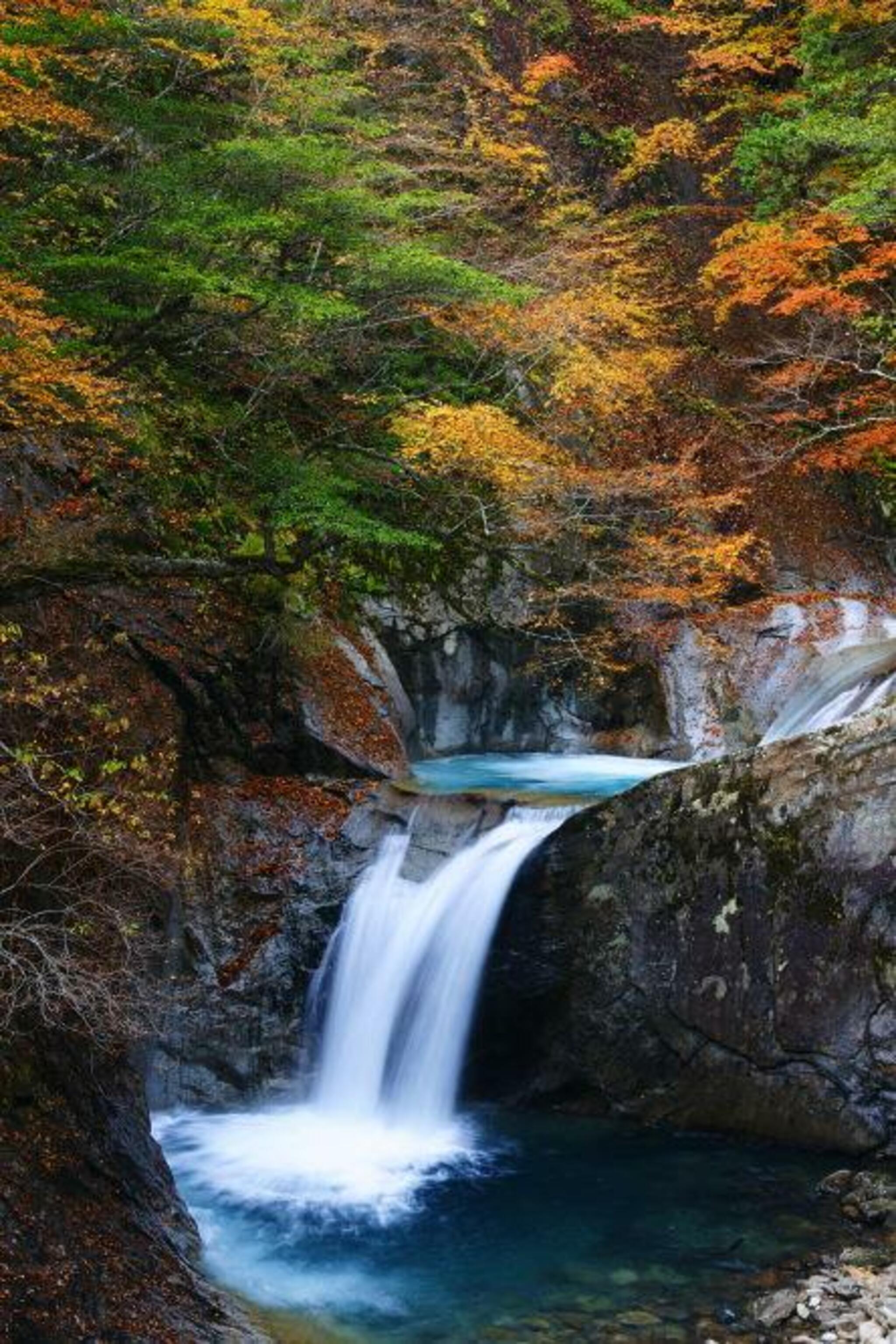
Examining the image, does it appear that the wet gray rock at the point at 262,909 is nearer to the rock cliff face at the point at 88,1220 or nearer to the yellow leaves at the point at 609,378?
the rock cliff face at the point at 88,1220

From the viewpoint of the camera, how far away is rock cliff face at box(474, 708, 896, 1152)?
7.04 m

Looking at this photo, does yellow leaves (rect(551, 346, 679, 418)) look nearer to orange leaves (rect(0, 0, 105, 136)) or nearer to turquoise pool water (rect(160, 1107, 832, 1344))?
orange leaves (rect(0, 0, 105, 136))

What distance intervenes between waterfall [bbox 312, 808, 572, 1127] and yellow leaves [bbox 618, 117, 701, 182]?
13.9 metres

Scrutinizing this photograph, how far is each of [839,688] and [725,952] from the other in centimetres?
444

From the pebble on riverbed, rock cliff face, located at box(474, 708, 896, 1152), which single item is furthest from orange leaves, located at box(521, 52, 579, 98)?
the pebble on riverbed

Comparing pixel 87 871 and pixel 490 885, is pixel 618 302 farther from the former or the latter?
pixel 87 871

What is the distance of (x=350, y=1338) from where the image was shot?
5.50 metres

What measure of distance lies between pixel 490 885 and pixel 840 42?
12.6 meters

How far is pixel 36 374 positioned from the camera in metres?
6.70

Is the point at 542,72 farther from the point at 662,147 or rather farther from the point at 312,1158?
the point at 312,1158

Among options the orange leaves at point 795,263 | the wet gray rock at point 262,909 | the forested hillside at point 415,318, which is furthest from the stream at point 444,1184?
the orange leaves at point 795,263

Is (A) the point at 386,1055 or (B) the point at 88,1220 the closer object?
(B) the point at 88,1220

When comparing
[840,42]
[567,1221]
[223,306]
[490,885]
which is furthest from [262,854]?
[840,42]

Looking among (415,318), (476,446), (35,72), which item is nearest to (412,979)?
(476,446)
